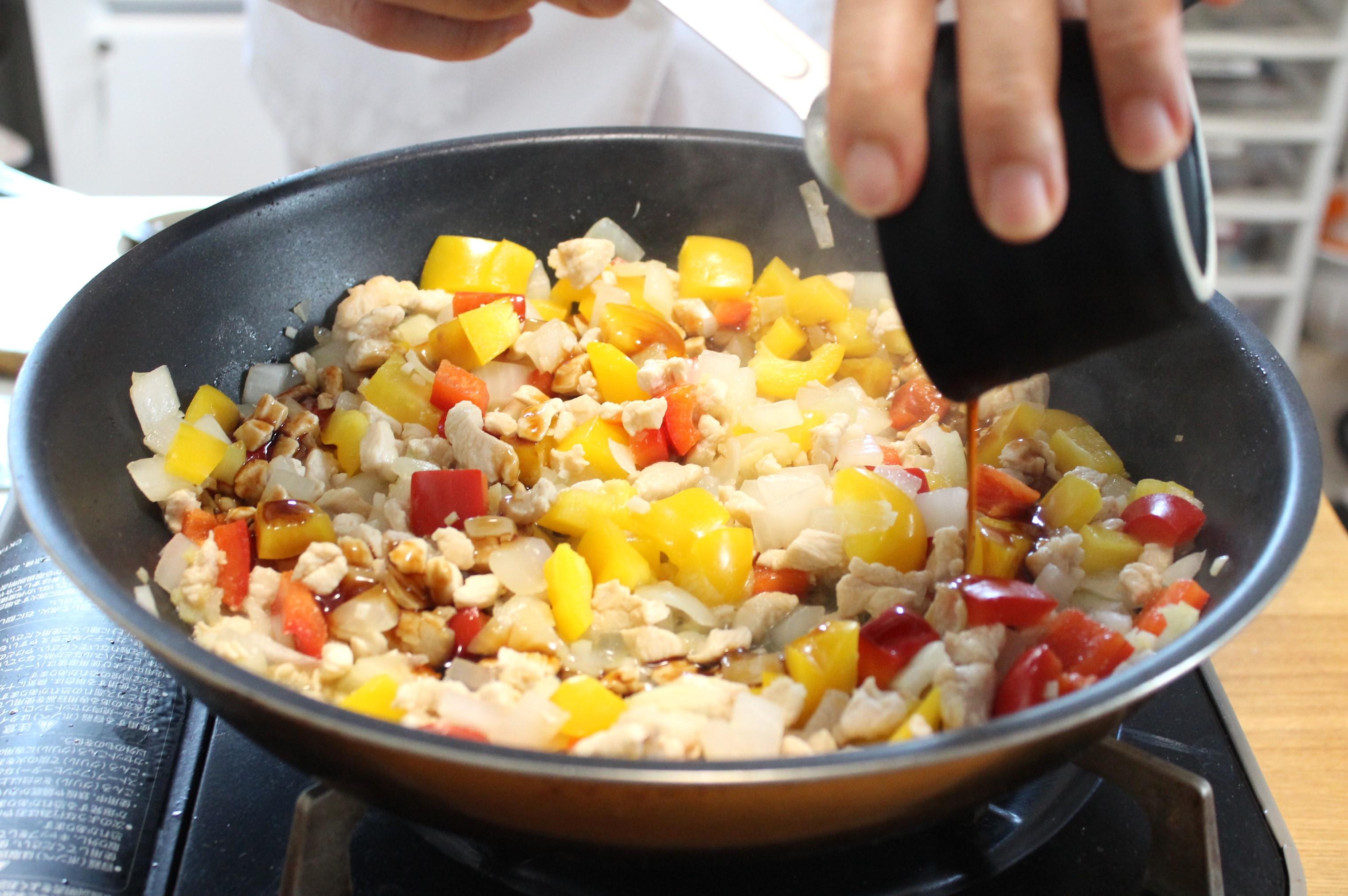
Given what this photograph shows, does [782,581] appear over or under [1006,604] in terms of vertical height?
under

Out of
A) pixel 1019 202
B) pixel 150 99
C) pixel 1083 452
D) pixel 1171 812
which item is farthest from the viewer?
pixel 150 99

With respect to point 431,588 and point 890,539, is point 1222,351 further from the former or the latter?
point 431,588

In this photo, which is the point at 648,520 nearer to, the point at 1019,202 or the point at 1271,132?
the point at 1019,202

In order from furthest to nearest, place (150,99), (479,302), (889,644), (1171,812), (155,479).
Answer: (150,99)
(479,302)
(155,479)
(889,644)
(1171,812)

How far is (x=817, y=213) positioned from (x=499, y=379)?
1.94ft

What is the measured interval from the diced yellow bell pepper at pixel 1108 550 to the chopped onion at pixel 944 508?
0.14 meters

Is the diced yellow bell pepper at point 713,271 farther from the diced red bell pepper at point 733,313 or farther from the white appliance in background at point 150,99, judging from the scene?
the white appliance in background at point 150,99

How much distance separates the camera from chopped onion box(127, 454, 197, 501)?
1.29m

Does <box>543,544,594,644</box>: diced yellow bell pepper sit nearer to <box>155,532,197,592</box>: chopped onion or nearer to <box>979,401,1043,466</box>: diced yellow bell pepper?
<box>155,532,197,592</box>: chopped onion

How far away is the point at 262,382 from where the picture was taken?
1543 mm

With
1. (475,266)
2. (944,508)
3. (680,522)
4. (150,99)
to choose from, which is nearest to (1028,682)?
(944,508)

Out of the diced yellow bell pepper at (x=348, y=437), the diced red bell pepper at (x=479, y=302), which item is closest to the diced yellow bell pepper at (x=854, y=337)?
the diced red bell pepper at (x=479, y=302)

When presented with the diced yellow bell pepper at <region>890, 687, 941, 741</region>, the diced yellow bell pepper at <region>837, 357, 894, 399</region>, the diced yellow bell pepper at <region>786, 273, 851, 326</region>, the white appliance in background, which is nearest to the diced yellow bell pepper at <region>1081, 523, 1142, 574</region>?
the diced yellow bell pepper at <region>890, 687, 941, 741</region>

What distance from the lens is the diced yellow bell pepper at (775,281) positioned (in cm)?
172
